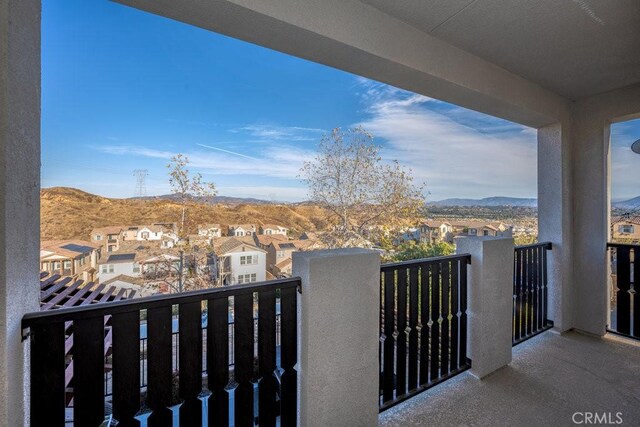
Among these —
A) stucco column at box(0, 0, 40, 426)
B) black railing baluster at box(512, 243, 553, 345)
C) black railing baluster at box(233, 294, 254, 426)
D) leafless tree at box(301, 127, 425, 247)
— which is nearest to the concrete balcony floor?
black railing baluster at box(512, 243, 553, 345)

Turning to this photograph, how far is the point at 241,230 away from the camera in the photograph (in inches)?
115

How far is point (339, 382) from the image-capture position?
60.7 inches

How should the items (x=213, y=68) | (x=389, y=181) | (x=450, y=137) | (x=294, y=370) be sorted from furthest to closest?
(x=450, y=137)
(x=389, y=181)
(x=213, y=68)
(x=294, y=370)

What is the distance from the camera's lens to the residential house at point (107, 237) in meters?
2.14

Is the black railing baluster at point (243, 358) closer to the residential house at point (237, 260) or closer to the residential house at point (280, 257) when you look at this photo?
the residential house at point (280, 257)

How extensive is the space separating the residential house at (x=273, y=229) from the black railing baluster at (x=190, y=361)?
169 cm

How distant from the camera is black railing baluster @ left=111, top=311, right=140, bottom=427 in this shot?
114cm

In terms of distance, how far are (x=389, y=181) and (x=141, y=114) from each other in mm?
3692

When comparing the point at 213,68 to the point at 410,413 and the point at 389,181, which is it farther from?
the point at 410,413

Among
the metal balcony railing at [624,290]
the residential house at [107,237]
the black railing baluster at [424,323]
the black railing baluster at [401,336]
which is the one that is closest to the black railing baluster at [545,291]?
the metal balcony railing at [624,290]

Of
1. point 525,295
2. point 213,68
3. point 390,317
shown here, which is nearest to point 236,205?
point 213,68

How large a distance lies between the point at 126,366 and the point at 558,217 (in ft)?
13.7

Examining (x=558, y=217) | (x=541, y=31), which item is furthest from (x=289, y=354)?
(x=558, y=217)

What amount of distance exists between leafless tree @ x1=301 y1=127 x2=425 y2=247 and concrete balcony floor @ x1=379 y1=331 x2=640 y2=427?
8.33ft
